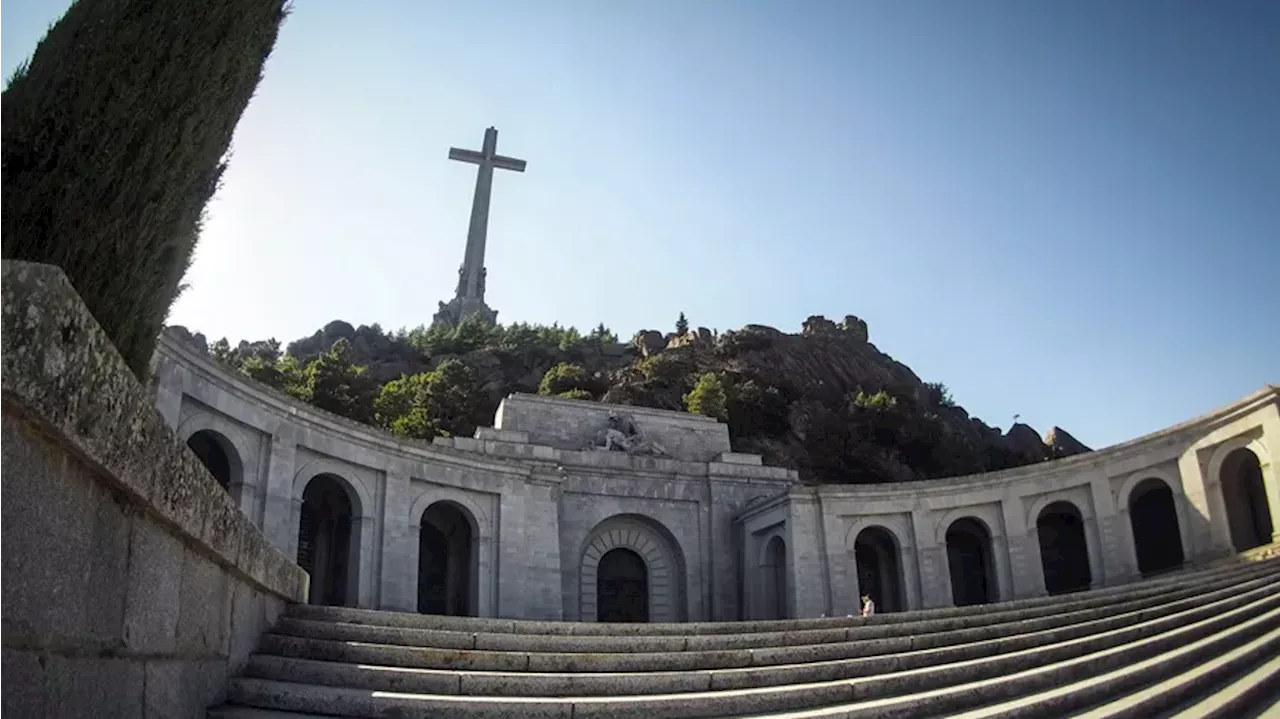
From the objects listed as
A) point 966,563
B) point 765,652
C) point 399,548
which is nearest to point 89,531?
point 765,652

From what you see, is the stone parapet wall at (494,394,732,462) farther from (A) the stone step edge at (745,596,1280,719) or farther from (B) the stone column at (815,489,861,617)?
(A) the stone step edge at (745,596,1280,719)

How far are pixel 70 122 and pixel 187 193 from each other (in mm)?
829

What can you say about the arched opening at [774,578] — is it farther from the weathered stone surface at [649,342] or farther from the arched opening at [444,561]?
the weathered stone surface at [649,342]

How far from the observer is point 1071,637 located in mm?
10719

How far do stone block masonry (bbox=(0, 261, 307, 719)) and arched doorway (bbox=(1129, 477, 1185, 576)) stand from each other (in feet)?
84.0

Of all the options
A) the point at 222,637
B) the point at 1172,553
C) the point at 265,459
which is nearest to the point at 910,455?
the point at 1172,553

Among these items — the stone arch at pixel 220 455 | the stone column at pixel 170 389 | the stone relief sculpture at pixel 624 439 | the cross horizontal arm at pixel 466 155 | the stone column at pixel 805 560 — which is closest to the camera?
the stone column at pixel 170 389

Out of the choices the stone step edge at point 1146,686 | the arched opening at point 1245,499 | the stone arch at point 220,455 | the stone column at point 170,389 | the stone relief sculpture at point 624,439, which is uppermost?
the stone relief sculpture at point 624,439

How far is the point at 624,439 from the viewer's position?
30.4 metres

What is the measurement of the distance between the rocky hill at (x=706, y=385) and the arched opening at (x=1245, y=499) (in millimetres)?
25921

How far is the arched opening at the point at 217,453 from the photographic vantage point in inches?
747

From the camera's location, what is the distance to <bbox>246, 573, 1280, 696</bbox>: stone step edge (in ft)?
21.0

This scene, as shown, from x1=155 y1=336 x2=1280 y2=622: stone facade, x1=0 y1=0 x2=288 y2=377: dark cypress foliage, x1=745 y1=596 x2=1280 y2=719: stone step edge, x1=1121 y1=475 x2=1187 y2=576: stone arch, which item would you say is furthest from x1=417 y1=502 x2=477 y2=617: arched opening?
x1=0 y1=0 x2=288 y2=377: dark cypress foliage

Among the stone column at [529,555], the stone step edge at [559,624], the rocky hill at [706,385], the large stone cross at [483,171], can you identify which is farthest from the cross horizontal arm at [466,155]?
the stone step edge at [559,624]
